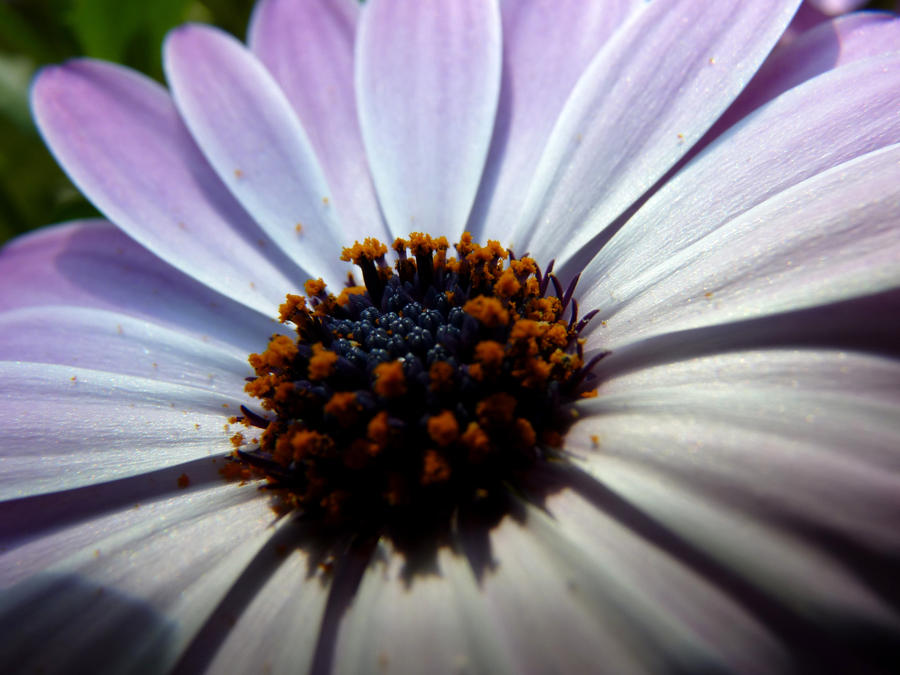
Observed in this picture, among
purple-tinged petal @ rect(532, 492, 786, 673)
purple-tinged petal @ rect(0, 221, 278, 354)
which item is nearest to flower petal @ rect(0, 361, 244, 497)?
purple-tinged petal @ rect(0, 221, 278, 354)

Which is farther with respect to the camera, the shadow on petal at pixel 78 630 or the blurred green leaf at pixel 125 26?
the blurred green leaf at pixel 125 26

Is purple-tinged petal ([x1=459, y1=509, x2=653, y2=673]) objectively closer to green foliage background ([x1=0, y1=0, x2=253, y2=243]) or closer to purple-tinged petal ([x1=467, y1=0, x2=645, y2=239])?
purple-tinged petal ([x1=467, y1=0, x2=645, y2=239])

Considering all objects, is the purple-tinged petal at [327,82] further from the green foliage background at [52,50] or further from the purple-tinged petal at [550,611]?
the purple-tinged petal at [550,611]

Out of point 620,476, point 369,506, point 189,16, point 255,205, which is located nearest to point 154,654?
point 369,506

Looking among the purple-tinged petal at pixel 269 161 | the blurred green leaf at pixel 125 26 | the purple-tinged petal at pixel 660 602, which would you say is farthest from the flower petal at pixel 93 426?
the blurred green leaf at pixel 125 26

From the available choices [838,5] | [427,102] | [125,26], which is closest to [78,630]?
[427,102]

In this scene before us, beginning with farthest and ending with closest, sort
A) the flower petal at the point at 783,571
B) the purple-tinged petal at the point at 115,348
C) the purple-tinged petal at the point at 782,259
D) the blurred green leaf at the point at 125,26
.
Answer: the blurred green leaf at the point at 125,26 → the purple-tinged petal at the point at 115,348 → the purple-tinged petal at the point at 782,259 → the flower petal at the point at 783,571
